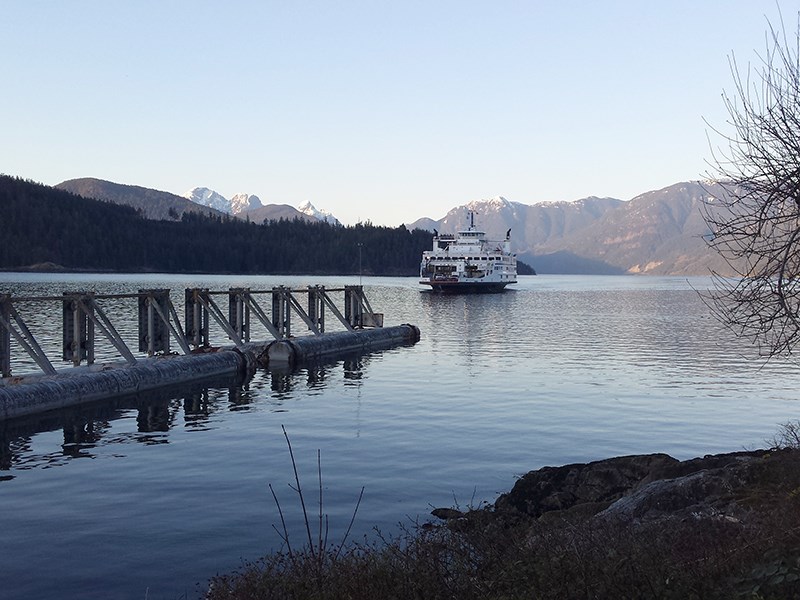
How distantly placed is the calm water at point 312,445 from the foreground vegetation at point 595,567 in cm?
274

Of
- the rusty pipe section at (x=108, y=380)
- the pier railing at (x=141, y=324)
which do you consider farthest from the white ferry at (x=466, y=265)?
the rusty pipe section at (x=108, y=380)

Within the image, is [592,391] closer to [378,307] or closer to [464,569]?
[464,569]

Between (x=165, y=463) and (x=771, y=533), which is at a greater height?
(x=771, y=533)

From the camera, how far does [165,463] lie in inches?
678

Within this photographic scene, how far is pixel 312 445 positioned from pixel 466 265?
110 metres

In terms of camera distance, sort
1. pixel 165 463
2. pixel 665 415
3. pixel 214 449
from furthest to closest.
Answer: pixel 665 415 → pixel 214 449 → pixel 165 463

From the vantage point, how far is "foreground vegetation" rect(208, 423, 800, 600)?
680 cm

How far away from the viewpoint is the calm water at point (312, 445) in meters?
11.7

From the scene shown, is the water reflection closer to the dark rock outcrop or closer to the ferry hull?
the dark rock outcrop

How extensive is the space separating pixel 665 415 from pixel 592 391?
477 centimetres

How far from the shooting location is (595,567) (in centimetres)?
735

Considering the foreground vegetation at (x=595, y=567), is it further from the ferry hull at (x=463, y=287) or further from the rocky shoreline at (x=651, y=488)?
the ferry hull at (x=463, y=287)

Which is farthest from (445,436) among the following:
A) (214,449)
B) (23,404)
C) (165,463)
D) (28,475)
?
(23,404)

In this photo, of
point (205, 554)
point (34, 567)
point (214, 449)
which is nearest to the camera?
point (34, 567)
